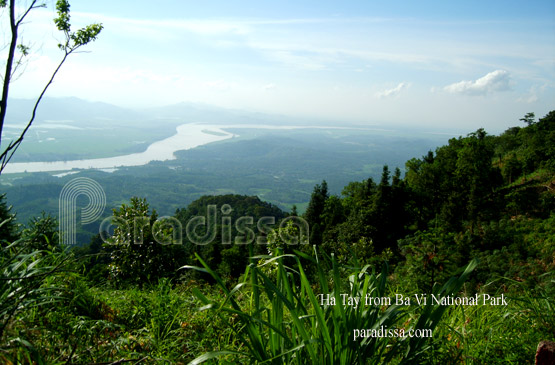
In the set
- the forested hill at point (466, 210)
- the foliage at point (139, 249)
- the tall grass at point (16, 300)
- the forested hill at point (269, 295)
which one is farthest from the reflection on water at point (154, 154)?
the tall grass at point (16, 300)

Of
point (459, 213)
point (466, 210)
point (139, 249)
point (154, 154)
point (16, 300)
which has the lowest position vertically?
point (459, 213)

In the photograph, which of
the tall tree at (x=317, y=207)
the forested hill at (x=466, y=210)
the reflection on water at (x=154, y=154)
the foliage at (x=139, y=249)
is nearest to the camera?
the foliage at (x=139, y=249)

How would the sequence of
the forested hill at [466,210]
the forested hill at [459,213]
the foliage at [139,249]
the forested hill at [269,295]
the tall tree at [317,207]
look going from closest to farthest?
the forested hill at [269,295], the foliage at [139,249], the forested hill at [459,213], the forested hill at [466,210], the tall tree at [317,207]

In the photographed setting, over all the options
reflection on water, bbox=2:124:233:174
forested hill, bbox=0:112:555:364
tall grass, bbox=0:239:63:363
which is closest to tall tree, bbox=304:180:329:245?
forested hill, bbox=0:112:555:364

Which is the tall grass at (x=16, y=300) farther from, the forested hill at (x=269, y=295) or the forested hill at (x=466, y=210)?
the forested hill at (x=466, y=210)

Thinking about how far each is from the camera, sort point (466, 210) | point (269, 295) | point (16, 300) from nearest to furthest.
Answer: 1. point (269, 295)
2. point (16, 300)
3. point (466, 210)

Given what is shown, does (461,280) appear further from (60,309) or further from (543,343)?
(60,309)

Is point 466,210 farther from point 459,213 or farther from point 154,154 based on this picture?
point 154,154

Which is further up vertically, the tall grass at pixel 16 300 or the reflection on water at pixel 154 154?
the reflection on water at pixel 154 154

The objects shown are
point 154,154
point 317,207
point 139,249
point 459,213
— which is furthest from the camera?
point 154,154

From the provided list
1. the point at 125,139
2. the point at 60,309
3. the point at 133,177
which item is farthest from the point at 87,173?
the point at 60,309

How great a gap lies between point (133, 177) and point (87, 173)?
9.27 meters

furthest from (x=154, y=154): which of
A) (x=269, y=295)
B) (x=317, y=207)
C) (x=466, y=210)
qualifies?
(x=269, y=295)

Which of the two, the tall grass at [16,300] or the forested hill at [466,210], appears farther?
the forested hill at [466,210]
